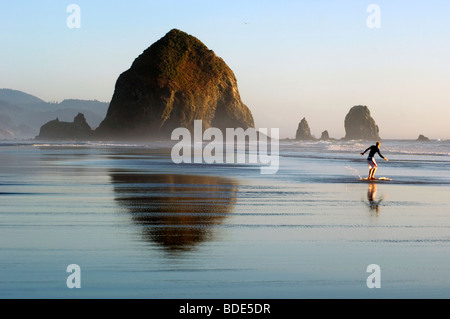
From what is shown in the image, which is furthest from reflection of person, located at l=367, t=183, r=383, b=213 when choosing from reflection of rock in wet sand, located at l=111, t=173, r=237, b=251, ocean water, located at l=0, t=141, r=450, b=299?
reflection of rock in wet sand, located at l=111, t=173, r=237, b=251

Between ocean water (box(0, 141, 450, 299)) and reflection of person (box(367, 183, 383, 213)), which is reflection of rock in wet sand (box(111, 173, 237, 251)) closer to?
ocean water (box(0, 141, 450, 299))

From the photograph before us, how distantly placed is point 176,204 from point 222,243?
5475 millimetres

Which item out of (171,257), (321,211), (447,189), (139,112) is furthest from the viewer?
(139,112)

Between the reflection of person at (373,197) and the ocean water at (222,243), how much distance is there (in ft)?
0.28

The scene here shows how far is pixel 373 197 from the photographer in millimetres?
17438

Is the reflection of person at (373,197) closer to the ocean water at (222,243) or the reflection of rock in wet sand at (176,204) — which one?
the ocean water at (222,243)

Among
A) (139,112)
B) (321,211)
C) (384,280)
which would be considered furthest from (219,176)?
(139,112)

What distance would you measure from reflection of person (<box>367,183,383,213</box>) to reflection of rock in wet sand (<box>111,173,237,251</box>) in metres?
3.55

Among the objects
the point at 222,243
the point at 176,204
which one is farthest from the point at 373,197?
the point at 222,243

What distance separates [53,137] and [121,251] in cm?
19650

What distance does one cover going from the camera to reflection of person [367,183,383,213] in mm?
15148
